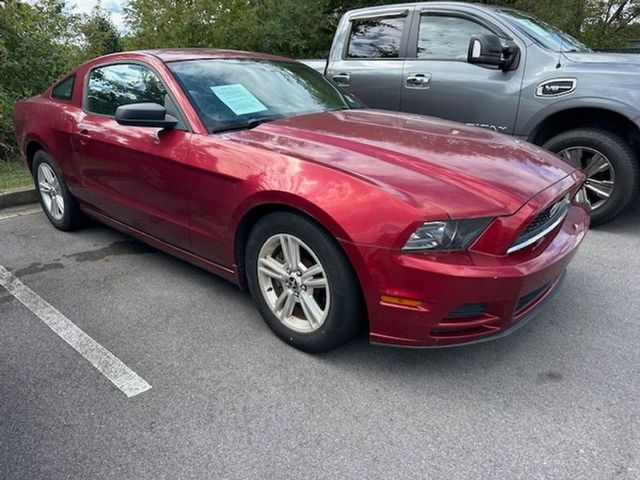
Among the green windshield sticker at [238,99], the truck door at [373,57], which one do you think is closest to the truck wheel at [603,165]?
the truck door at [373,57]

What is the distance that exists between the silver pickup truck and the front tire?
2717mm

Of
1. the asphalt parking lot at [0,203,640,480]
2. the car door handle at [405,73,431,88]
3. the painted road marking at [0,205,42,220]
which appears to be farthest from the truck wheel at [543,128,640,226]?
the painted road marking at [0,205,42,220]

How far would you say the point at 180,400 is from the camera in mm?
2258

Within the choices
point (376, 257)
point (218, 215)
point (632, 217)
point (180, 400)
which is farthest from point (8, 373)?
point (632, 217)

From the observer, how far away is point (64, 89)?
13.5 ft

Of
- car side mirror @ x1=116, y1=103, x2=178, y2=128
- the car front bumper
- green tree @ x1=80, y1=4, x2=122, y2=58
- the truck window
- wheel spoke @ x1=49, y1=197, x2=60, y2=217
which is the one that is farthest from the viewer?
green tree @ x1=80, y1=4, x2=122, y2=58

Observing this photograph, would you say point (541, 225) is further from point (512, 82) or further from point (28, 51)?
point (28, 51)

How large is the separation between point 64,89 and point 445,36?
3482 millimetres

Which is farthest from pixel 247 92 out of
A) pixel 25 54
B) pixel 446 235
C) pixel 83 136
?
pixel 25 54

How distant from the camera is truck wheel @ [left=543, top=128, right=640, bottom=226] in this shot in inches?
156

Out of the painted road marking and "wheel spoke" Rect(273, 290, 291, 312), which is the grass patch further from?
"wheel spoke" Rect(273, 290, 291, 312)

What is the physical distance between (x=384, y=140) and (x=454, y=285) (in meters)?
0.97

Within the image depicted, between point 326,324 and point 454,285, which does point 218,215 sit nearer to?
point 326,324

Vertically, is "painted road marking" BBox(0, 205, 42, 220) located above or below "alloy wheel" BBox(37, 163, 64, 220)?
below
